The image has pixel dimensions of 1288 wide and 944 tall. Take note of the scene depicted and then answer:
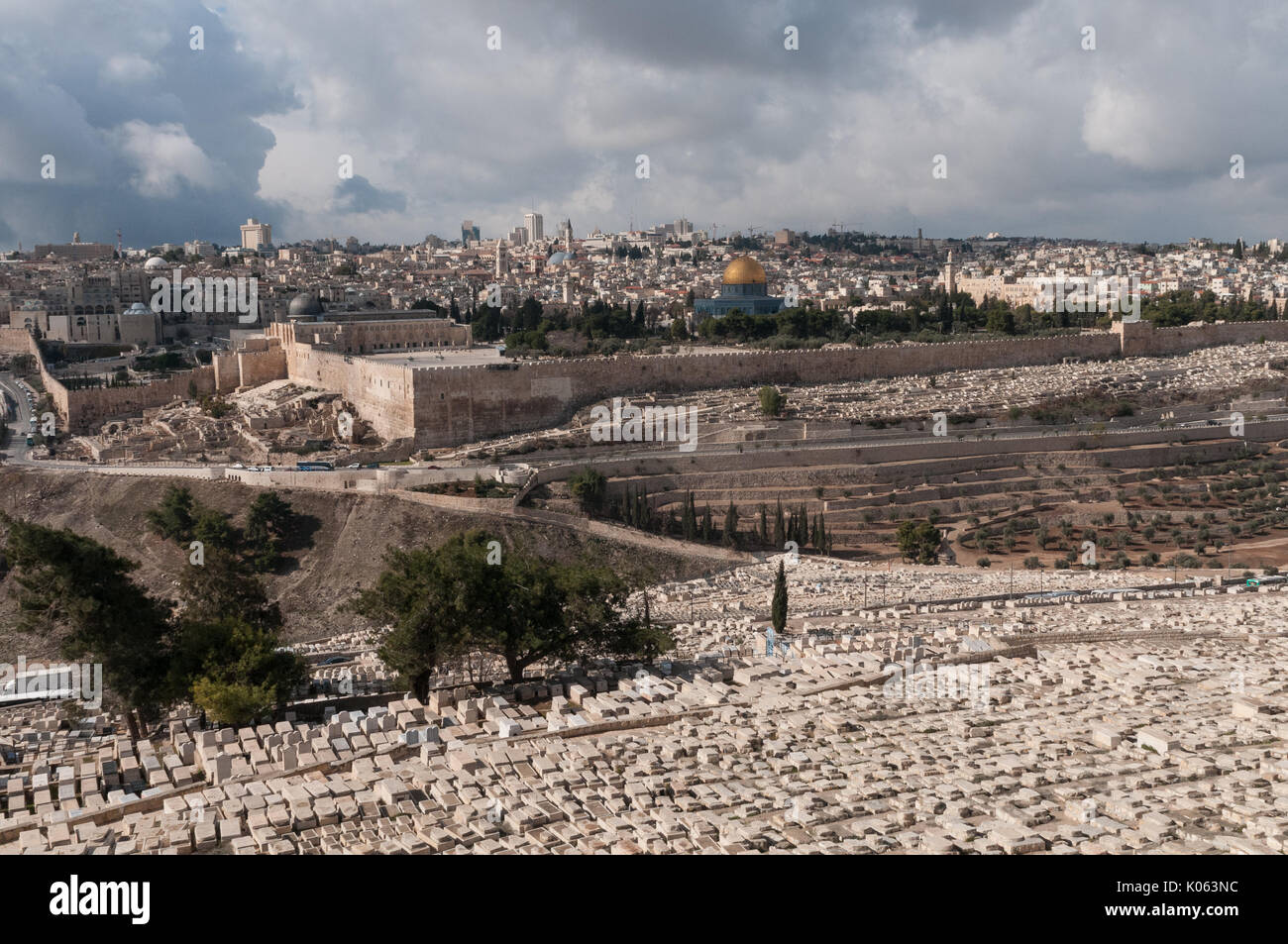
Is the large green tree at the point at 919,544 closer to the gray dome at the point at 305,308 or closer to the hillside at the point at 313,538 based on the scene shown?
the hillside at the point at 313,538

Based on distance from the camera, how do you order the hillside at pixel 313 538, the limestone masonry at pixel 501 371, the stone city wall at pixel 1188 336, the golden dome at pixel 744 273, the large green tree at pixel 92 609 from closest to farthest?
the large green tree at pixel 92 609 → the hillside at pixel 313 538 → the limestone masonry at pixel 501 371 → the stone city wall at pixel 1188 336 → the golden dome at pixel 744 273

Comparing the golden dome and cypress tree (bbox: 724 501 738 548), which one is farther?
the golden dome

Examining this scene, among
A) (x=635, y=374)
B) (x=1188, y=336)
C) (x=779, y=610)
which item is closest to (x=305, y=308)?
(x=635, y=374)

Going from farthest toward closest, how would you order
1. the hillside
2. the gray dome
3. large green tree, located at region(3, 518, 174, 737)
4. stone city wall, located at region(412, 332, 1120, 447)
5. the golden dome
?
1. the golden dome
2. the gray dome
3. stone city wall, located at region(412, 332, 1120, 447)
4. the hillside
5. large green tree, located at region(3, 518, 174, 737)

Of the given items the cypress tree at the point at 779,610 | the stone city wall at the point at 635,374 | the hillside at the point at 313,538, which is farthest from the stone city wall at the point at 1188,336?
the cypress tree at the point at 779,610

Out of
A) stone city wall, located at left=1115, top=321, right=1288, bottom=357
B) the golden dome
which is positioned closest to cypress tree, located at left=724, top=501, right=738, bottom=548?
stone city wall, located at left=1115, top=321, right=1288, bottom=357

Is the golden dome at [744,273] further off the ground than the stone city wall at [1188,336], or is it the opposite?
the golden dome at [744,273]

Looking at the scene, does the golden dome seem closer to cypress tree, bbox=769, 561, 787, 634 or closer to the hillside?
the hillside

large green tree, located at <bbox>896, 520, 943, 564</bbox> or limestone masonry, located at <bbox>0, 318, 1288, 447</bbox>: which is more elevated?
limestone masonry, located at <bbox>0, 318, 1288, 447</bbox>
